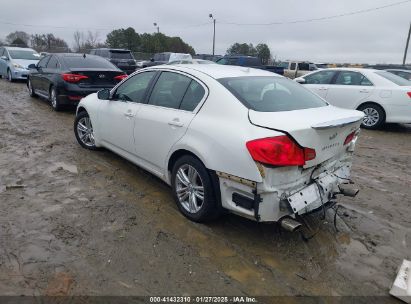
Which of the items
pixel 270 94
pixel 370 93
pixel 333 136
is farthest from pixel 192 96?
pixel 370 93

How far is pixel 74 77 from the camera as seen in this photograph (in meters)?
8.80

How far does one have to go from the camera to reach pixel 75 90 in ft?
29.0

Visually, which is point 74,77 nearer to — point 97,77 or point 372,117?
point 97,77

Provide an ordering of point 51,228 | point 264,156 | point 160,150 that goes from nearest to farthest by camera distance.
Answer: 1. point 264,156
2. point 51,228
3. point 160,150

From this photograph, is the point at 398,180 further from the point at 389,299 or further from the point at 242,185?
the point at 242,185

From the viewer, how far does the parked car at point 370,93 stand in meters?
8.50

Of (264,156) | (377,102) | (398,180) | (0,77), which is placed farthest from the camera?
(0,77)

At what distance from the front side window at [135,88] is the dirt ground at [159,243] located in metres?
1.10

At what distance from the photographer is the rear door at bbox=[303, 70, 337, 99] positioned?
9656 mm

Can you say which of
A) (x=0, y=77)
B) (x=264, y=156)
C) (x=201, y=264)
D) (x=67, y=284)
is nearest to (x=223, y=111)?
(x=264, y=156)

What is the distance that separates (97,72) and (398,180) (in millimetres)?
7084

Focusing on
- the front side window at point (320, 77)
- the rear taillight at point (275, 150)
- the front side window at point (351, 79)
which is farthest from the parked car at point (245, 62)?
the rear taillight at point (275, 150)

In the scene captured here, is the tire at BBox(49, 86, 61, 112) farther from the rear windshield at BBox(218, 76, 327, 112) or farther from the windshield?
the windshield

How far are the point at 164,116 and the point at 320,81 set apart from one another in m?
7.10
